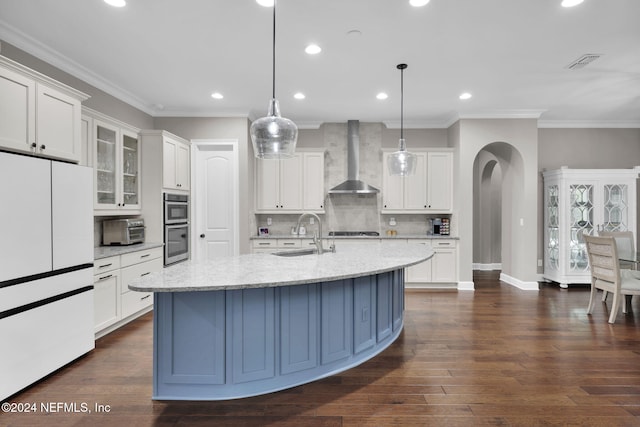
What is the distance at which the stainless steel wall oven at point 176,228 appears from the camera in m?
4.85

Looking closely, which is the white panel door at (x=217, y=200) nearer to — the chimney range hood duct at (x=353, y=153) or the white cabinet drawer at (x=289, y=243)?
the white cabinet drawer at (x=289, y=243)

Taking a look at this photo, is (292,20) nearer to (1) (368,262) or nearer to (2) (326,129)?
(1) (368,262)

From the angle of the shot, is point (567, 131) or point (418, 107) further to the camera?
point (567, 131)

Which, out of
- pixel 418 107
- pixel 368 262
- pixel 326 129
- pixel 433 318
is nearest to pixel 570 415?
pixel 368 262

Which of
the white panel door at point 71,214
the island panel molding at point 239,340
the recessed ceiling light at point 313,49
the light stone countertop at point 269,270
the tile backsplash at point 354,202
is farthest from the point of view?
the tile backsplash at point 354,202

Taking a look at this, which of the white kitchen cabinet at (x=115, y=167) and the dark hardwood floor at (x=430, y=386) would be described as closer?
the dark hardwood floor at (x=430, y=386)

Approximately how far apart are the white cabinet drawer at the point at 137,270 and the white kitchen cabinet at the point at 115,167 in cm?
67

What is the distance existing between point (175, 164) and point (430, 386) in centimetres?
422

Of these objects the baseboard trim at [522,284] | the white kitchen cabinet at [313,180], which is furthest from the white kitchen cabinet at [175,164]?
the baseboard trim at [522,284]

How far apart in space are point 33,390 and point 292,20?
3400 mm

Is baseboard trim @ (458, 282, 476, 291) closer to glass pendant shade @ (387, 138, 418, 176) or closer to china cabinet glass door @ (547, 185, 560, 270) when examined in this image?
china cabinet glass door @ (547, 185, 560, 270)

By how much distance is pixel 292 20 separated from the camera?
3025mm

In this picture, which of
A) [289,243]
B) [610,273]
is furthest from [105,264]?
[610,273]

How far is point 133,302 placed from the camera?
417 cm
